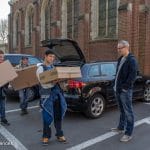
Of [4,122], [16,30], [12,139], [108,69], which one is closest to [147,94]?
[108,69]

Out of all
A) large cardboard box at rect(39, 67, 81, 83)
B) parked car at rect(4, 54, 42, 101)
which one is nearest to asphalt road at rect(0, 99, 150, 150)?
large cardboard box at rect(39, 67, 81, 83)

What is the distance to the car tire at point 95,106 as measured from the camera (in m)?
9.53

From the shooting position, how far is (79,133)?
8109mm

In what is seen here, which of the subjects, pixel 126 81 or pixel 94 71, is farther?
pixel 94 71

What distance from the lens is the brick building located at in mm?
17500

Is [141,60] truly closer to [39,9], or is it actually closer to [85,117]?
[85,117]

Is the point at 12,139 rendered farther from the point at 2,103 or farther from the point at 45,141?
the point at 2,103

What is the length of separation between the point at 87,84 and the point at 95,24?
41.3 feet

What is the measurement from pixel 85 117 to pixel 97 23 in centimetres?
1254

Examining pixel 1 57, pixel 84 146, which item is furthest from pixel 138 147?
pixel 1 57

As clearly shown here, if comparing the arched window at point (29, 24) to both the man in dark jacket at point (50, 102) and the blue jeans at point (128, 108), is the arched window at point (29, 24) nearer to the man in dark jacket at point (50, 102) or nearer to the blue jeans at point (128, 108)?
the man in dark jacket at point (50, 102)

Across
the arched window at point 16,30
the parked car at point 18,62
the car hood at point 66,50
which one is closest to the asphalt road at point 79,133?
the car hood at point 66,50

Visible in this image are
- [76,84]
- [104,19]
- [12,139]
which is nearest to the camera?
[12,139]

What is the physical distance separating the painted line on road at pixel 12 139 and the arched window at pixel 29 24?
86.4 feet
